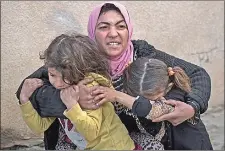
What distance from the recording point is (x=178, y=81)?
2775mm

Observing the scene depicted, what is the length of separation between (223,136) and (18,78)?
1818 millimetres

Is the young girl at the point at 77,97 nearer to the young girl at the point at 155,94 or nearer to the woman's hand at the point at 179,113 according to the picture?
the young girl at the point at 155,94

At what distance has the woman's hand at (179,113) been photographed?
2.70 m

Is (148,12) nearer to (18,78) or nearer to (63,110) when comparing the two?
(18,78)

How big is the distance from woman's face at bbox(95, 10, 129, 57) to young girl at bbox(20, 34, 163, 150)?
9.4 inches

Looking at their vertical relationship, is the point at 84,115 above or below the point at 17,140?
above

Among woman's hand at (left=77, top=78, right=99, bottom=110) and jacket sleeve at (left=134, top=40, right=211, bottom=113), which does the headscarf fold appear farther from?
woman's hand at (left=77, top=78, right=99, bottom=110)

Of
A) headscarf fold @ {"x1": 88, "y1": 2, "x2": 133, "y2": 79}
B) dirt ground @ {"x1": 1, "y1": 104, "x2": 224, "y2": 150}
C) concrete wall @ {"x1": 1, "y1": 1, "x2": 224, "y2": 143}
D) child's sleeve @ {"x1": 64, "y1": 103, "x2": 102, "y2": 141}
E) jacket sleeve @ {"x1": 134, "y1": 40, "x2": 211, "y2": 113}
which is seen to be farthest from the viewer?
dirt ground @ {"x1": 1, "y1": 104, "x2": 224, "y2": 150}

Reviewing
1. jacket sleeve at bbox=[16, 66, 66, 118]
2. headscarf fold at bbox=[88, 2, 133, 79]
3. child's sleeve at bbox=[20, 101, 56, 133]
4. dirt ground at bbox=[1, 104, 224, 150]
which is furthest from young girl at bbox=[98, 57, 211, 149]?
dirt ground at bbox=[1, 104, 224, 150]

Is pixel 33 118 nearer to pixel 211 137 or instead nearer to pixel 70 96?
pixel 70 96

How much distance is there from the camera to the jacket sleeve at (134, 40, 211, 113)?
2.84 meters

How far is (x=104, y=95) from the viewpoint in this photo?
2.61m

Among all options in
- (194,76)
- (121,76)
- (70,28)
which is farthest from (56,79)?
(70,28)

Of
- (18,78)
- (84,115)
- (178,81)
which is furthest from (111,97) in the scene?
(18,78)
